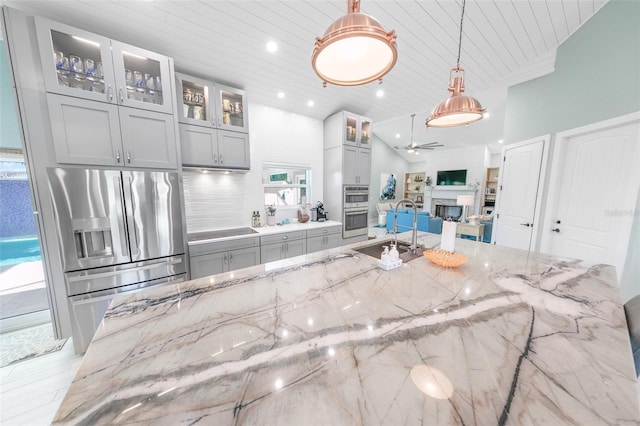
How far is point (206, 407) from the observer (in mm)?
514

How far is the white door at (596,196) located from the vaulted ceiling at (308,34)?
1.14 m

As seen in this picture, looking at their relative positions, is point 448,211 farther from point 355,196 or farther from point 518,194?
point 355,196

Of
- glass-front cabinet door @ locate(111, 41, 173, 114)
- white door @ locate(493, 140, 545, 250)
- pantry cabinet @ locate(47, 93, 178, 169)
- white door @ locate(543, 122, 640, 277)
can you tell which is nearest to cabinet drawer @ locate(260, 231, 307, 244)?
pantry cabinet @ locate(47, 93, 178, 169)

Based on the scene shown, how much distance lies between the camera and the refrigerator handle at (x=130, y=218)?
1840 mm

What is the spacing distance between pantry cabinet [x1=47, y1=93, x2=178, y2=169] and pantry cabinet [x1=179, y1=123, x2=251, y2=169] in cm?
29

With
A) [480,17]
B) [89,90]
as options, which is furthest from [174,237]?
[480,17]

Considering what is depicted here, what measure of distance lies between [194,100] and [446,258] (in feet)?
9.84

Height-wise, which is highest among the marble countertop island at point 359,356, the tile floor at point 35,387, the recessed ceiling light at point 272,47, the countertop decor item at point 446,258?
the recessed ceiling light at point 272,47

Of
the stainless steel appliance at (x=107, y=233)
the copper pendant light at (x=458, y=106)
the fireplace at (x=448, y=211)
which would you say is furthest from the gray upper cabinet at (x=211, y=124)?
the fireplace at (x=448, y=211)

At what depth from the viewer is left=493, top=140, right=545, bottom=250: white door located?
9.11ft

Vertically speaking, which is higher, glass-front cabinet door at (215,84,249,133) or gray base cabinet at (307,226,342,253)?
glass-front cabinet door at (215,84,249,133)

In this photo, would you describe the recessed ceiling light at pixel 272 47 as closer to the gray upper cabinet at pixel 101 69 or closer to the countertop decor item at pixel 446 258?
the gray upper cabinet at pixel 101 69

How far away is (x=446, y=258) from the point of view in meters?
1.42

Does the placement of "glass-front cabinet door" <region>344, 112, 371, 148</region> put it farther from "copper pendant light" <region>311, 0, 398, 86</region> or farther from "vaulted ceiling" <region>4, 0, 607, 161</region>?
"copper pendant light" <region>311, 0, 398, 86</region>
